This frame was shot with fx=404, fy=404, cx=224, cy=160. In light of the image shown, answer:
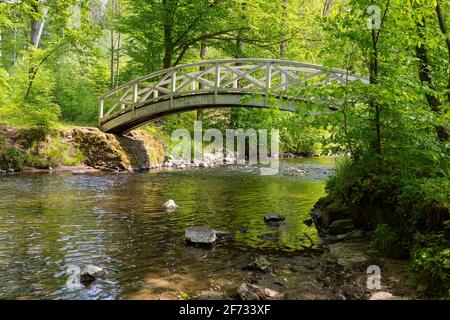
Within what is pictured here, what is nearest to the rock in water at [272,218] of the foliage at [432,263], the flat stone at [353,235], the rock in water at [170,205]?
the flat stone at [353,235]

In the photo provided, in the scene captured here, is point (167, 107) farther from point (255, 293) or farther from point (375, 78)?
point (255, 293)

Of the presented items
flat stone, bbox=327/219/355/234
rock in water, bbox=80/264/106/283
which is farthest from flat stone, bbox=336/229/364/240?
rock in water, bbox=80/264/106/283

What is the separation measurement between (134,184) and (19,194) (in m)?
3.03

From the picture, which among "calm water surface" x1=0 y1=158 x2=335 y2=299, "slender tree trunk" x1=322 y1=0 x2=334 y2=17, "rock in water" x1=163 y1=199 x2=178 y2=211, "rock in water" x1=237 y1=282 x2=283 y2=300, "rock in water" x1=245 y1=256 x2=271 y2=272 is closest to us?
"rock in water" x1=237 y1=282 x2=283 y2=300

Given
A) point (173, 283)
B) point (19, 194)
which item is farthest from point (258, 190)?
point (173, 283)

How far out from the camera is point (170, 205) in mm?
8078

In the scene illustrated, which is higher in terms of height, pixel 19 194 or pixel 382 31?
pixel 382 31

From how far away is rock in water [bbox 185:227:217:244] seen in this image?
5.57 metres

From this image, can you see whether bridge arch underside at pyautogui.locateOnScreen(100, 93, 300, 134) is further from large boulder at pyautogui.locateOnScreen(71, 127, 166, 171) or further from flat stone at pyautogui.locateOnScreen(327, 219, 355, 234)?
flat stone at pyautogui.locateOnScreen(327, 219, 355, 234)

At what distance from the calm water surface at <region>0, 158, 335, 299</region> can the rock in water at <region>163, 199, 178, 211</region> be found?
0.18m

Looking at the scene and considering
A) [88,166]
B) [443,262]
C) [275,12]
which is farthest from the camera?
[275,12]

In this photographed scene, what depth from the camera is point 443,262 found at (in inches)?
141

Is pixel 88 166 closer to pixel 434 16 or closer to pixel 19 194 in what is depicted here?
pixel 19 194
